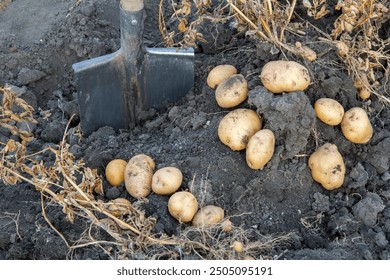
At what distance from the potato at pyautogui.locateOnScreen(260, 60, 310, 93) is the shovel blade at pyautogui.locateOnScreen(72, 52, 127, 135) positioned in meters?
0.69

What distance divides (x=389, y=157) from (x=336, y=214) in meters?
0.34

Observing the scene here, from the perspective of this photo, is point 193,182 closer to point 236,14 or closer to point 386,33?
point 236,14

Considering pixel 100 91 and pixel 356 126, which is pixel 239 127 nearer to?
pixel 356 126

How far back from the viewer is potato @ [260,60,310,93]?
2.35m

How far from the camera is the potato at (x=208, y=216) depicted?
226cm

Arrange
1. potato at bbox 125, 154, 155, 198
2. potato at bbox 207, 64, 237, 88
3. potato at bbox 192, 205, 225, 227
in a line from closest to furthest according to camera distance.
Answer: potato at bbox 192, 205, 225, 227
potato at bbox 125, 154, 155, 198
potato at bbox 207, 64, 237, 88

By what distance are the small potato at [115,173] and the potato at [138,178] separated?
0.05 metres

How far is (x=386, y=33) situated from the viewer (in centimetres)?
283

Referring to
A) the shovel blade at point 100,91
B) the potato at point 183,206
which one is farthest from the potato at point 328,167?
the shovel blade at point 100,91

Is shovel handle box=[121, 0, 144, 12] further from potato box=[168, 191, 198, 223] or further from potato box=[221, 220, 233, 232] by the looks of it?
potato box=[221, 220, 233, 232]

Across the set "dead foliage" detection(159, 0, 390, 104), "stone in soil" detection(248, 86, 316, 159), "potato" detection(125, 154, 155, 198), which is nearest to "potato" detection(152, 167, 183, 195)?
"potato" detection(125, 154, 155, 198)

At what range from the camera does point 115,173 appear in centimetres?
245

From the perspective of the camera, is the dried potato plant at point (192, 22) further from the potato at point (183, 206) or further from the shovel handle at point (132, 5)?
the potato at point (183, 206)

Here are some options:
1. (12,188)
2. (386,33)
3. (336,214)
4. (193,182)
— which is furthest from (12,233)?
(386,33)
